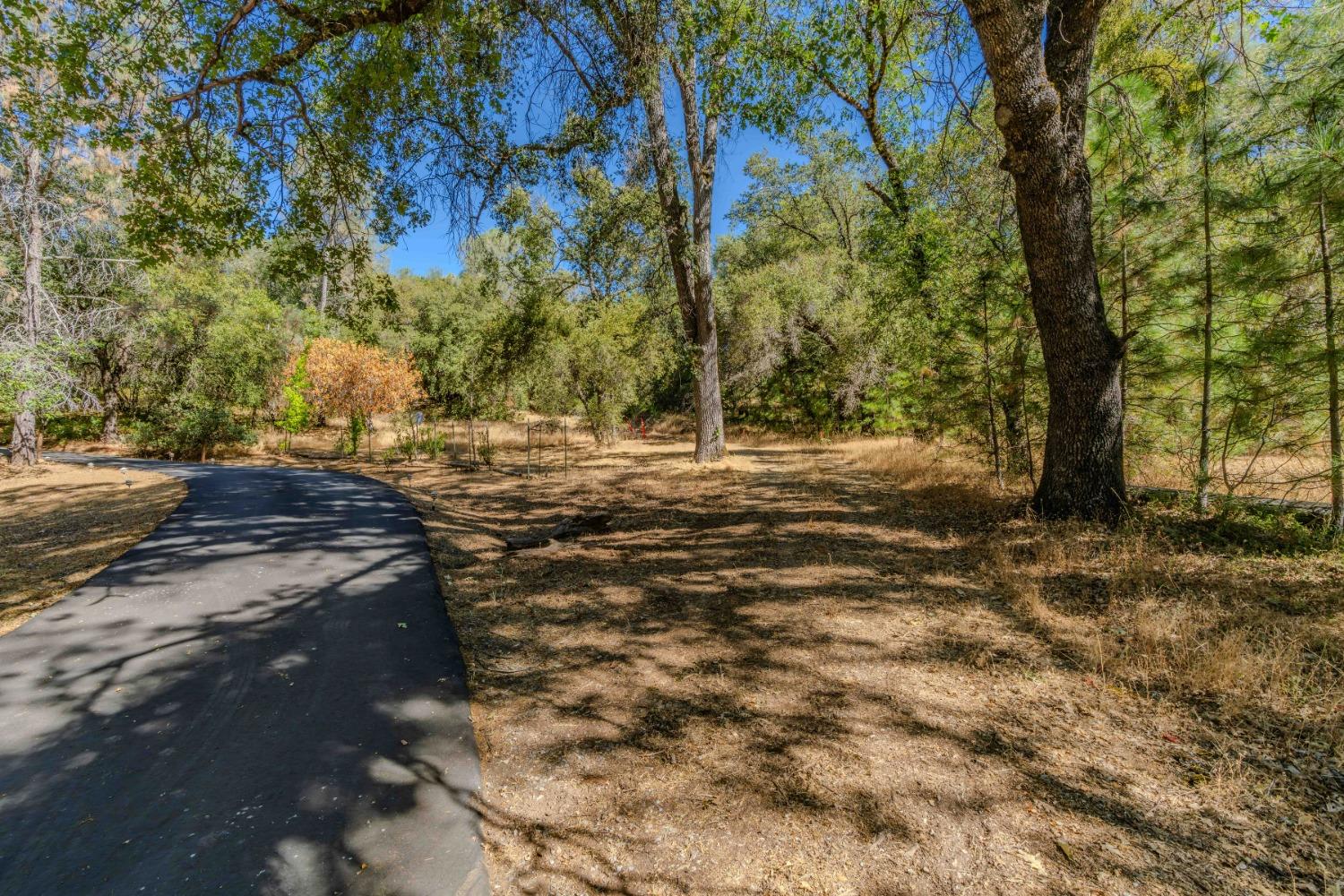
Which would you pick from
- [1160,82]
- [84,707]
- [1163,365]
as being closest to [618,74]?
[1160,82]

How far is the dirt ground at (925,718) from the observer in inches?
82.9

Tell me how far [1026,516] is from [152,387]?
118 feet

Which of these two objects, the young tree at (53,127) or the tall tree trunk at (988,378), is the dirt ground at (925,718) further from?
the young tree at (53,127)

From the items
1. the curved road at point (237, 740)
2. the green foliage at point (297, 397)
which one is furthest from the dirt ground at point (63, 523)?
the green foliage at point (297, 397)

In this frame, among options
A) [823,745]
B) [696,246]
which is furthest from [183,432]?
[823,745]

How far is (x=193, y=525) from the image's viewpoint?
816cm

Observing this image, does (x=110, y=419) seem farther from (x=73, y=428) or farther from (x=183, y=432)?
(x=183, y=432)

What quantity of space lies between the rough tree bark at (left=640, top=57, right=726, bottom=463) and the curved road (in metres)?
8.71

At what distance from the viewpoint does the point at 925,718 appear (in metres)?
2.96

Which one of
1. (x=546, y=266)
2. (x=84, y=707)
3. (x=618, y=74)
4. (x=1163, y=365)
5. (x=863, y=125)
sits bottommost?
(x=84, y=707)

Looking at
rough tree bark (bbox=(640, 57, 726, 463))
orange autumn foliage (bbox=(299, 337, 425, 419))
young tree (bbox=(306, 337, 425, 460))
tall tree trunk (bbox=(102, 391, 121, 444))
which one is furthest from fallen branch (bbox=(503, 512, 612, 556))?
tall tree trunk (bbox=(102, 391, 121, 444))

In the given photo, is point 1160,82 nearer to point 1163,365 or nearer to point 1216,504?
point 1163,365

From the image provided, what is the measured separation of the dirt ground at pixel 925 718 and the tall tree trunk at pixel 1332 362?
2.42ft

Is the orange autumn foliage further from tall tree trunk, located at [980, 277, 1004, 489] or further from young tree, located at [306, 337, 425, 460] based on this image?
tall tree trunk, located at [980, 277, 1004, 489]
